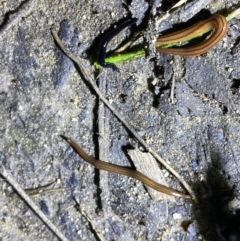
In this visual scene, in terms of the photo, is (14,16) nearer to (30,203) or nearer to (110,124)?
(110,124)

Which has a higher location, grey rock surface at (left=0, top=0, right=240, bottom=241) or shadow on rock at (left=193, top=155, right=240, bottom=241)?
grey rock surface at (left=0, top=0, right=240, bottom=241)

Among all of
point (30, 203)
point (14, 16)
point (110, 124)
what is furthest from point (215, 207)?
point (14, 16)

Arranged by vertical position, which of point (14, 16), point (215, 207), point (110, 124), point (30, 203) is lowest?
point (215, 207)

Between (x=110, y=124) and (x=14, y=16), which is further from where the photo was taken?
(x=110, y=124)

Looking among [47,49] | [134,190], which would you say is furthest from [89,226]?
[47,49]

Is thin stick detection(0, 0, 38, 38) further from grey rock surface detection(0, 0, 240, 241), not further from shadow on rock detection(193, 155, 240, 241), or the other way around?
shadow on rock detection(193, 155, 240, 241)

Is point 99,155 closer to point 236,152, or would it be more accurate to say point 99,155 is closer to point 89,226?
point 89,226

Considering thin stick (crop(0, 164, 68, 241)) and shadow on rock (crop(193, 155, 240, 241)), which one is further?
shadow on rock (crop(193, 155, 240, 241))

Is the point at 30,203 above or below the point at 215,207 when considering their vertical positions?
above

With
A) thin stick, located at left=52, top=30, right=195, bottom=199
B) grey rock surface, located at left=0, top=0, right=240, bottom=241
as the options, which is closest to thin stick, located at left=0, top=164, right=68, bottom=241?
grey rock surface, located at left=0, top=0, right=240, bottom=241
